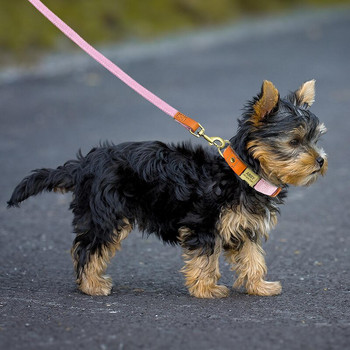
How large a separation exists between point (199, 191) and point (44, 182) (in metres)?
1.22

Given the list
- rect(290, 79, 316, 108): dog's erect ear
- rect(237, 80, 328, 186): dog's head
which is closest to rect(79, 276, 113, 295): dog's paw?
rect(237, 80, 328, 186): dog's head

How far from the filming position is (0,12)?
19.1m

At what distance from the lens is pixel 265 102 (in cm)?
566

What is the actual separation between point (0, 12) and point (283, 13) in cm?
1161

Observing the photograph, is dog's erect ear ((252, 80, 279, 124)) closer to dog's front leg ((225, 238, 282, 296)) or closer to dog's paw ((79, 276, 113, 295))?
dog's front leg ((225, 238, 282, 296))

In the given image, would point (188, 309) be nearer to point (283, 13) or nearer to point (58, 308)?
point (58, 308)

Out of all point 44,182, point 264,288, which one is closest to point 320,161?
point 264,288

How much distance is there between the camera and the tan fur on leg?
5.94 metres

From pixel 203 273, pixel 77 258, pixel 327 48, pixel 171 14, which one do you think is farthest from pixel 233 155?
pixel 171 14

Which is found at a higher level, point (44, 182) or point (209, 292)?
point (44, 182)

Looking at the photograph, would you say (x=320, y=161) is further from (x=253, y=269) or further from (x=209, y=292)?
(x=209, y=292)

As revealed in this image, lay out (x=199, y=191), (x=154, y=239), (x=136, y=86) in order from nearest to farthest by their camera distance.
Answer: (x=199, y=191), (x=136, y=86), (x=154, y=239)

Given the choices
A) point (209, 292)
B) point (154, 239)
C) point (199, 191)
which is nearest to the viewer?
point (199, 191)

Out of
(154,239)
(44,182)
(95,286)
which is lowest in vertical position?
(95,286)
